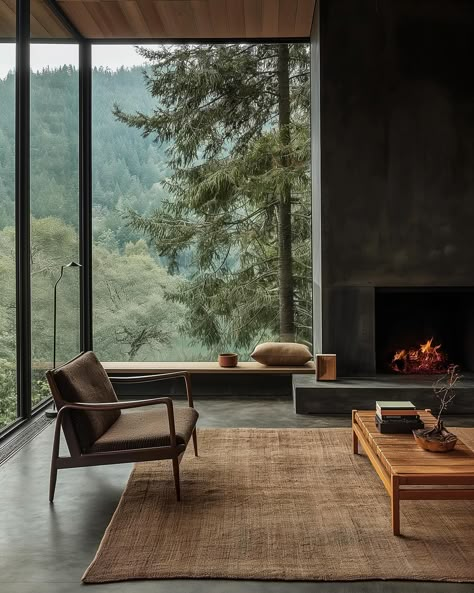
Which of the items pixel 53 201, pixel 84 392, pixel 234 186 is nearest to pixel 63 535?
pixel 84 392

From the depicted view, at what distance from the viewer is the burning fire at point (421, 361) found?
6340mm

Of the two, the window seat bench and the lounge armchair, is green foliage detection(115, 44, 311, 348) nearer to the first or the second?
the window seat bench

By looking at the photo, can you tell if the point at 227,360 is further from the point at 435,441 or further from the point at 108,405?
the point at 435,441

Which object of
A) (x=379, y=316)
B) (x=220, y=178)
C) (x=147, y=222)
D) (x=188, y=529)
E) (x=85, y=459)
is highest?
(x=220, y=178)

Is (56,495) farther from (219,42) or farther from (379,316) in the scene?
(219,42)

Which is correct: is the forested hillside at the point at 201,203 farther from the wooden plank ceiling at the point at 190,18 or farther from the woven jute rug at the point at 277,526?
the woven jute rug at the point at 277,526

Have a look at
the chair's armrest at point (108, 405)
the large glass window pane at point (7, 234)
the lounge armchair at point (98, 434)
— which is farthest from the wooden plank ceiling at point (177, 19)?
the chair's armrest at point (108, 405)

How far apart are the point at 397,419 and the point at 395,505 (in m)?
0.74

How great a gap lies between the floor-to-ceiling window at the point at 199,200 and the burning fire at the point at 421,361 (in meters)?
1.09

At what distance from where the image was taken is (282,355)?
6.59 m

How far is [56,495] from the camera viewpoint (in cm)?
385

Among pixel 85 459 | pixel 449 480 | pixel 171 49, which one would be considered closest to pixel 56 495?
pixel 85 459

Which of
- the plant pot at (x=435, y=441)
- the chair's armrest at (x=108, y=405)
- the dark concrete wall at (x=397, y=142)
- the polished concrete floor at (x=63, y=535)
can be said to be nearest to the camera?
the polished concrete floor at (x=63, y=535)

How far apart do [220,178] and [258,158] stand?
0.45m
